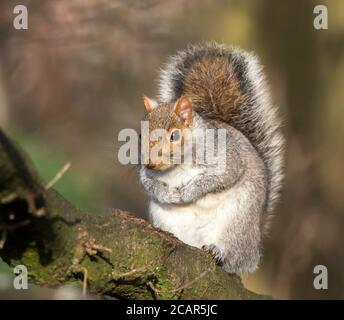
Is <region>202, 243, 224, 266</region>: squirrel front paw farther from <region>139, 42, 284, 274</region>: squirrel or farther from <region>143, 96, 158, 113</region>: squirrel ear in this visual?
<region>143, 96, 158, 113</region>: squirrel ear

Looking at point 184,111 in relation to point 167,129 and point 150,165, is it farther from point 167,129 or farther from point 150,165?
point 150,165

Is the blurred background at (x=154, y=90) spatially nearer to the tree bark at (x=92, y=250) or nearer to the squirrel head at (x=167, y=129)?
the squirrel head at (x=167, y=129)

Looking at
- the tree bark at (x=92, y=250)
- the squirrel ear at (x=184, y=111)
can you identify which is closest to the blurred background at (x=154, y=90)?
the squirrel ear at (x=184, y=111)

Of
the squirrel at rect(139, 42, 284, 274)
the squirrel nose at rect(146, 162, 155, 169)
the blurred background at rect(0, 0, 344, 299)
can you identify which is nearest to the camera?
the squirrel nose at rect(146, 162, 155, 169)

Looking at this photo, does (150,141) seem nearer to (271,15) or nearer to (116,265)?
(116,265)

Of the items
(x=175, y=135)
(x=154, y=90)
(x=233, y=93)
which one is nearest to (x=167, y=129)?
(x=175, y=135)

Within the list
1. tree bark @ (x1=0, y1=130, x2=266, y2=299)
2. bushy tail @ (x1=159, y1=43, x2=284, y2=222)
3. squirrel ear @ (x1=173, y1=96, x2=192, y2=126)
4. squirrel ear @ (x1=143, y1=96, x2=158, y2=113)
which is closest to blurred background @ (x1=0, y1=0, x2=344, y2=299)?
bushy tail @ (x1=159, y1=43, x2=284, y2=222)

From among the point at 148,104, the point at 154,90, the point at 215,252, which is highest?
the point at 154,90

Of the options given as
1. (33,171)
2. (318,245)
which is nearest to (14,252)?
(33,171)
